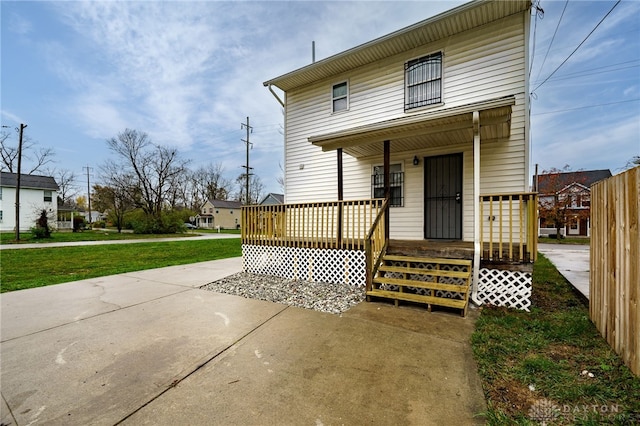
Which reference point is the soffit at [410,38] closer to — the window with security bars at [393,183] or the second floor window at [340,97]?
the second floor window at [340,97]

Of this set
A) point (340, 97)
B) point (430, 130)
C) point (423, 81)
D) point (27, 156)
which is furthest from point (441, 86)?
point (27, 156)

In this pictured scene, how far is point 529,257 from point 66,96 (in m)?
27.4

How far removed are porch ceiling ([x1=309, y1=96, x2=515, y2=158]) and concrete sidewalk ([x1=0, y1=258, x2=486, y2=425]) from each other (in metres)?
3.28

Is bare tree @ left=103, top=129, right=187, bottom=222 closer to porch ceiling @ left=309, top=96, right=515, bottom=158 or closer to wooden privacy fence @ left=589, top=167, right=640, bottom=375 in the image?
porch ceiling @ left=309, top=96, right=515, bottom=158

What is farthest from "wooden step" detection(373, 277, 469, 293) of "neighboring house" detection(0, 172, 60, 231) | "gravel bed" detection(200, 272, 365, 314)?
"neighboring house" detection(0, 172, 60, 231)

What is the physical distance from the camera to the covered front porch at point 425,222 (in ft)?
14.0

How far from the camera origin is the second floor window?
7.56 metres

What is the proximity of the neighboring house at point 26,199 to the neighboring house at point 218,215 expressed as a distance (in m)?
17.9

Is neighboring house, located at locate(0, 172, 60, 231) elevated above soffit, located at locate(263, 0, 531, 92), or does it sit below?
below

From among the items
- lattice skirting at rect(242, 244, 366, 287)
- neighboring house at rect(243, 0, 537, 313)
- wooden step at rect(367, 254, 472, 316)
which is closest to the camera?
wooden step at rect(367, 254, 472, 316)

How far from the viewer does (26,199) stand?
1062 inches

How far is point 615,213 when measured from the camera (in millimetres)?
2619

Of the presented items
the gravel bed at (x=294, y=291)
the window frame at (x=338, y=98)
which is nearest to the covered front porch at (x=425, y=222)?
the gravel bed at (x=294, y=291)

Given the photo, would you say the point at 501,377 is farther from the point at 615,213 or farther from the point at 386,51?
the point at 386,51
